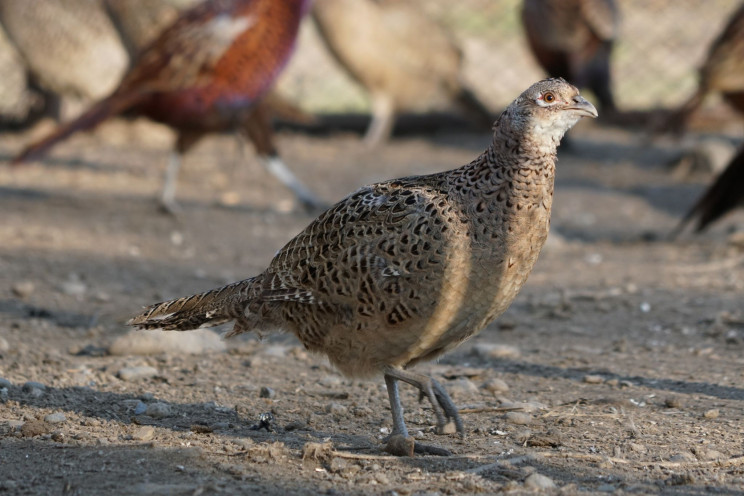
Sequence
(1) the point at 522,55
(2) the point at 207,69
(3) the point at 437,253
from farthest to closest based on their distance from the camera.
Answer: (1) the point at 522,55 < (2) the point at 207,69 < (3) the point at 437,253

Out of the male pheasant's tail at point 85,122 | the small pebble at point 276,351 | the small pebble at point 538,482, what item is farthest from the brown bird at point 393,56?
the small pebble at point 538,482

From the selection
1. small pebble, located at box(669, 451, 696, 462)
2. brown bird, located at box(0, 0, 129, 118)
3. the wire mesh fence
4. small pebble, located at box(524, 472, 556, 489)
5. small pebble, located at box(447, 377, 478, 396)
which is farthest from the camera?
the wire mesh fence

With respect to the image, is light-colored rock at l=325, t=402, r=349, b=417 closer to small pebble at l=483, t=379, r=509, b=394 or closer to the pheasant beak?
small pebble at l=483, t=379, r=509, b=394

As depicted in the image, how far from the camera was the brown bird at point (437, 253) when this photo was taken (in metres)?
3.50

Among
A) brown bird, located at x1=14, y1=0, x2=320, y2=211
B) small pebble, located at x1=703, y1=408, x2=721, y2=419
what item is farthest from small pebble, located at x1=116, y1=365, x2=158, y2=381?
brown bird, located at x1=14, y1=0, x2=320, y2=211

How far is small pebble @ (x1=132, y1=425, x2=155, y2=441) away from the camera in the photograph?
3.68m

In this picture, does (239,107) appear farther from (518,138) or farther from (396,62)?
(518,138)

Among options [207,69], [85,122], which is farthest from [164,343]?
[85,122]

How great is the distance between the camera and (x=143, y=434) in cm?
369

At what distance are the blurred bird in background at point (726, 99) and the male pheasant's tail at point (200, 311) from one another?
4417 millimetres

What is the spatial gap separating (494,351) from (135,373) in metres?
1.74

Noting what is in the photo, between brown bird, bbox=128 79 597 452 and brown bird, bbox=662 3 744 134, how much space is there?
5049 millimetres

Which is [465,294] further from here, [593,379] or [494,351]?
[494,351]

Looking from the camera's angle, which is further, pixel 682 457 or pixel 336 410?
pixel 336 410
